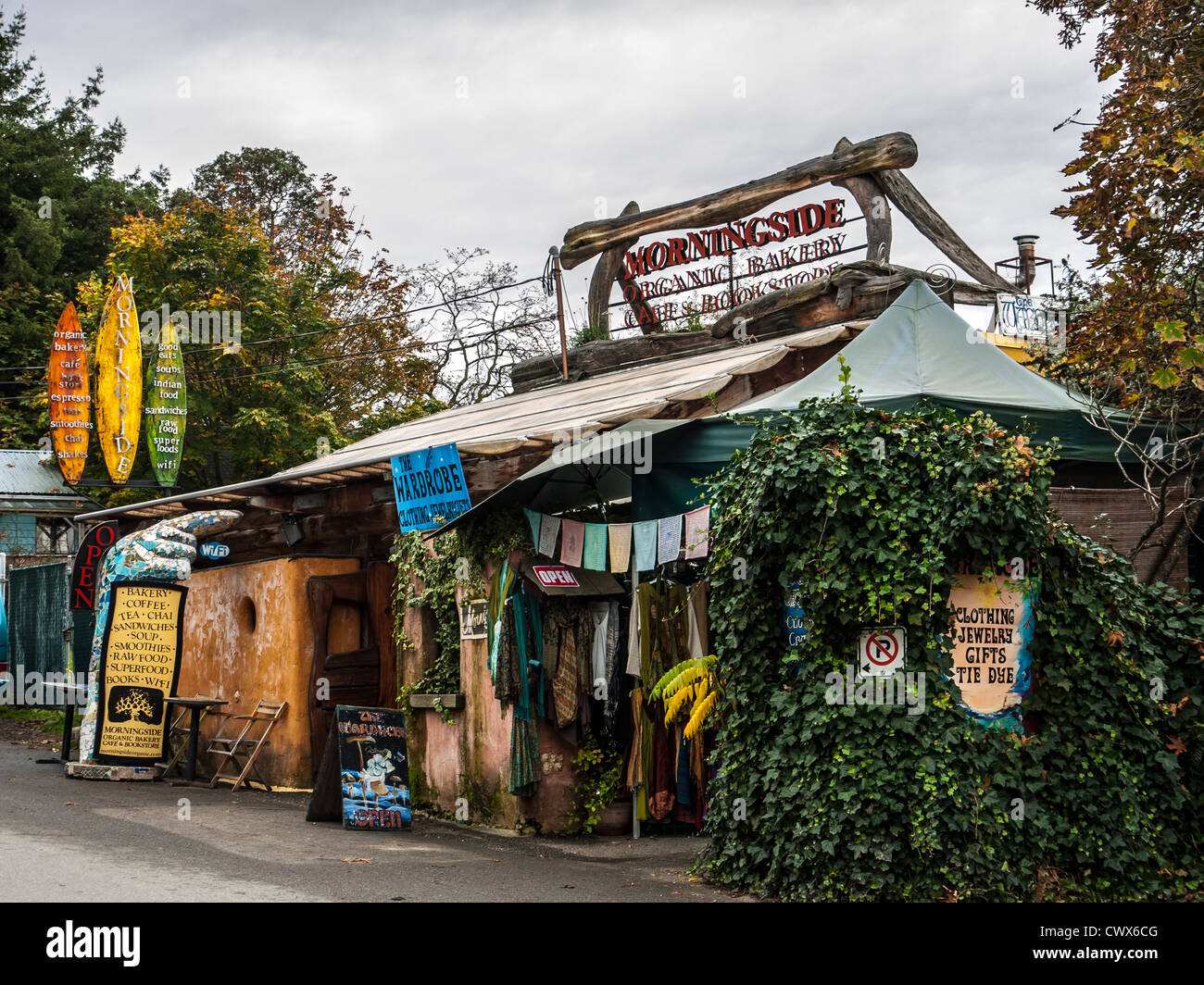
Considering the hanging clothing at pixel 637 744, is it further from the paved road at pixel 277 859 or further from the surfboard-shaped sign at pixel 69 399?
the surfboard-shaped sign at pixel 69 399

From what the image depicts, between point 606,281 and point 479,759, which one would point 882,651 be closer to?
point 479,759

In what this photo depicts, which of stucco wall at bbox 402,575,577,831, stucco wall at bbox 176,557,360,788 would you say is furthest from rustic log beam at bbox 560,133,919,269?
stucco wall at bbox 402,575,577,831

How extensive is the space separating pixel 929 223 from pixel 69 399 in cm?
1310

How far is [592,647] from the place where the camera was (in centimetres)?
1053

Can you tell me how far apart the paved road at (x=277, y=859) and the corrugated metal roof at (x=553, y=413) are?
326cm

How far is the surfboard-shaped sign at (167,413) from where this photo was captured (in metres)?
18.1

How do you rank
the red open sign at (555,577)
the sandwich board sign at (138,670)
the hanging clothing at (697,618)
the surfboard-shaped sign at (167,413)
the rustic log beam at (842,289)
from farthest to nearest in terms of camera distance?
1. the surfboard-shaped sign at (167,413)
2. the sandwich board sign at (138,670)
3. the rustic log beam at (842,289)
4. the red open sign at (555,577)
5. the hanging clothing at (697,618)

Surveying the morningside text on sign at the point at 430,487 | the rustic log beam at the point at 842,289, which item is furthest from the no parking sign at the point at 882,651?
the rustic log beam at the point at 842,289

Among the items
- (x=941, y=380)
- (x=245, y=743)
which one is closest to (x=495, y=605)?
(x=941, y=380)

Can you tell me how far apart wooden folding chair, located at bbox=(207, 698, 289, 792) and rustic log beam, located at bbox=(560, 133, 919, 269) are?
709 cm

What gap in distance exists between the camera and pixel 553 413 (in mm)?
12805

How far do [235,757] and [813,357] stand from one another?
312 inches

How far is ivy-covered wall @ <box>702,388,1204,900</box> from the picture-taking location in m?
7.04

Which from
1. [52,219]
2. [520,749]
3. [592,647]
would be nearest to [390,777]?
[520,749]
